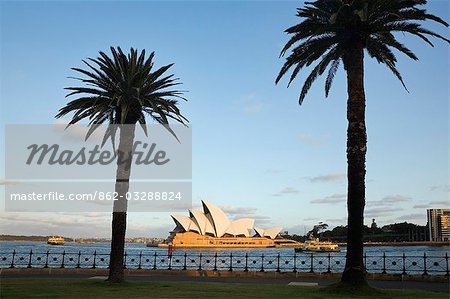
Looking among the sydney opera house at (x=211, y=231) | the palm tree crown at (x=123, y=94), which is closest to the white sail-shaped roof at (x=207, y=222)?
the sydney opera house at (x=211, y=231)

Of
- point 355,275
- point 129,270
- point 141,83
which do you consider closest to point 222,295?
point 355,275

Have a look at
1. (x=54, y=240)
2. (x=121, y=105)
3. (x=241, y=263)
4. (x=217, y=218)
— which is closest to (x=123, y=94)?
(x=121, y=105)

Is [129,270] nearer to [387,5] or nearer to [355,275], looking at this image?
[355,275]

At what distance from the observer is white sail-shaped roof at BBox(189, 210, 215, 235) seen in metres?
118

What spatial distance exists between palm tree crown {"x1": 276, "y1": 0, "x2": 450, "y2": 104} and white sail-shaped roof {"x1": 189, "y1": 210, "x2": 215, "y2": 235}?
9927cm

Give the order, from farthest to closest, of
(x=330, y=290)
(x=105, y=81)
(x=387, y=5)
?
(x=105, y=81), (x=387, y=5), (x=330, y=290)

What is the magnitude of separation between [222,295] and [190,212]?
4173 inches

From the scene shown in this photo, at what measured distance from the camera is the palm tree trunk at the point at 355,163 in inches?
713

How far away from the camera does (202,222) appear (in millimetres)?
119500

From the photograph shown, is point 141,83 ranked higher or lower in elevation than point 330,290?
higher

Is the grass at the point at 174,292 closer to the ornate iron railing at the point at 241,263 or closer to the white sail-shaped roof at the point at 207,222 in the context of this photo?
the ornate iron railing at the point at 241,263

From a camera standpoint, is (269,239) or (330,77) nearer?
(330,77)

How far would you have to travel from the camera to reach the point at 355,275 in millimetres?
17859

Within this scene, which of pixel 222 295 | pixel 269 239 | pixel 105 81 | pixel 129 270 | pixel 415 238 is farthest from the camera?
pixel 415 238
